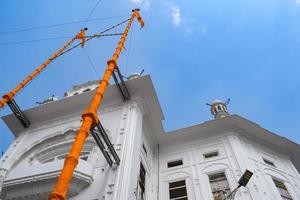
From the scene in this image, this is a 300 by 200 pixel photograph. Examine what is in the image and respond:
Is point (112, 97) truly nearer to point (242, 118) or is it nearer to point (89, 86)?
point (89, 86)

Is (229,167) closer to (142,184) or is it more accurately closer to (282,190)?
(282,190)

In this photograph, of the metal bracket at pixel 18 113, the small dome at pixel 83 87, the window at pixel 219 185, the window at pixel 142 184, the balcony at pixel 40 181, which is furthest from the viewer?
the small dome at pixel 83 87

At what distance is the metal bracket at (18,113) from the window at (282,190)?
16.4 metres

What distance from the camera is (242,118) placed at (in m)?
18.1

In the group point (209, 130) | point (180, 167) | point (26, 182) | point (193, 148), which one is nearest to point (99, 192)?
point (26, 182)

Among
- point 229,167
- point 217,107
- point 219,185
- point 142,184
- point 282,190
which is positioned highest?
point 217,107

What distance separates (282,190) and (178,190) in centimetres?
589

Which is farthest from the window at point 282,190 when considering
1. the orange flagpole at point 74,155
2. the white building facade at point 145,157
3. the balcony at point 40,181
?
the orange flagpole at point 74,155

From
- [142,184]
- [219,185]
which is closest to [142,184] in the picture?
[142,184]

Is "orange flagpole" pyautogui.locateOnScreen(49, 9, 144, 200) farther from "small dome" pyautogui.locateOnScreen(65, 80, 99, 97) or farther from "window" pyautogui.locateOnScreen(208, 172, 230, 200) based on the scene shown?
"small dome" pyautogui.locateOnScreen(65, 80, 99, 97)

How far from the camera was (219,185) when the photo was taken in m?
15.1

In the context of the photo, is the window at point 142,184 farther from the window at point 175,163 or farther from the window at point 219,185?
the window at point 219,185

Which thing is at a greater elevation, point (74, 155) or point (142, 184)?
point (142, 184)

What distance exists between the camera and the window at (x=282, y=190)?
14.6 m
